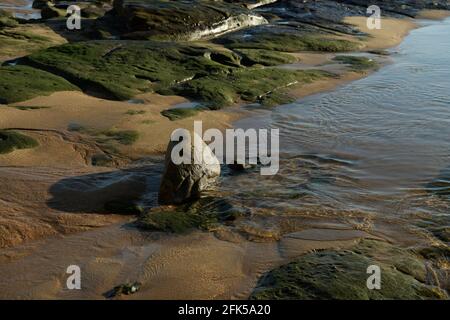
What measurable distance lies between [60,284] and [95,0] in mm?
20413

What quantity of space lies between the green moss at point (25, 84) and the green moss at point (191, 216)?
465 cm

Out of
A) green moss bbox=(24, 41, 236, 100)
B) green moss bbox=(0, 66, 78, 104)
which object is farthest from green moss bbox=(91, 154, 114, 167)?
green moss bbox=(24, 41, 236, 100)

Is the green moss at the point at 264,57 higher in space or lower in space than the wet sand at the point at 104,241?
higher

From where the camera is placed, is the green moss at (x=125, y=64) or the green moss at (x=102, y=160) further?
the green moss at (x=125, y=64)

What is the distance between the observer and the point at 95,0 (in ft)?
77.3

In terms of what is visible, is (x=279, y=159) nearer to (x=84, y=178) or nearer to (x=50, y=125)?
(x=84, y=178)

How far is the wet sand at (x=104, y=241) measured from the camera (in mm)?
5074

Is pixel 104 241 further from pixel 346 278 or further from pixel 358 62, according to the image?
pixel 358 62

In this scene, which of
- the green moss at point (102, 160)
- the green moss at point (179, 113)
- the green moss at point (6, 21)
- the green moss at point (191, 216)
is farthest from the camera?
the green moss at point (6, 21)

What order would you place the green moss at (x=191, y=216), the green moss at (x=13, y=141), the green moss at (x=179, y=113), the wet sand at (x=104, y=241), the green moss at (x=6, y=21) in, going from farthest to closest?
the green moss at (x=6, y=21), the green moss at (x=179, y=113), the green moss at (x=13, y=141), the green moss at (x=191, y=216), the wet sand at (x=104, y=241)

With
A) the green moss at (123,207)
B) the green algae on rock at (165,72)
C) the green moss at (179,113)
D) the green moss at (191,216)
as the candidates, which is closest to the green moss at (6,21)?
the green algae on rock at (165,72)

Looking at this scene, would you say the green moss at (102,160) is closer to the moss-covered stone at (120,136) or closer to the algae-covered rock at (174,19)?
the moss-covered stone at (120,136)

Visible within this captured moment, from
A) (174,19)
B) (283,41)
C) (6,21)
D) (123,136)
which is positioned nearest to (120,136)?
(123,136)

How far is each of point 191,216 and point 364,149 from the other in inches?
139
